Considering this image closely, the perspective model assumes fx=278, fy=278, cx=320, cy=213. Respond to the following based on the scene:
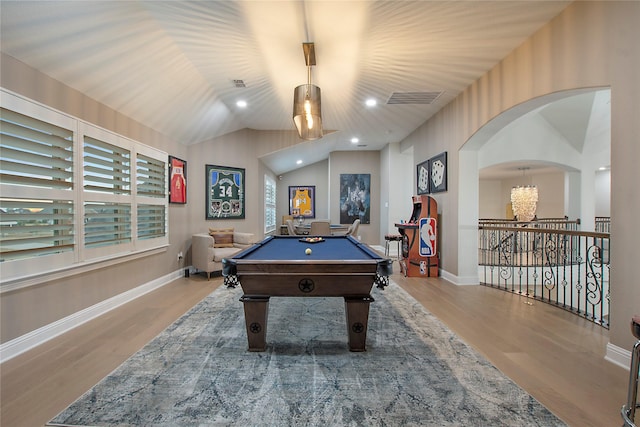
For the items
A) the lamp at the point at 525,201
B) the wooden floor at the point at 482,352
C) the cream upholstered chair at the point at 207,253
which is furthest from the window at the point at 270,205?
the lamp at the point at 525,201

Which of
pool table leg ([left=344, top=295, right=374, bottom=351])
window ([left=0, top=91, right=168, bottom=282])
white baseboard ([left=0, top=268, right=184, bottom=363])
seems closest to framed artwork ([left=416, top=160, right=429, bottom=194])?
pool table leg ([left=344, top=295, right=374, bottom=351])

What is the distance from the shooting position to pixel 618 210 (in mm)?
2074

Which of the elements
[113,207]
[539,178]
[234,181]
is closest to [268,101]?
[234,181]

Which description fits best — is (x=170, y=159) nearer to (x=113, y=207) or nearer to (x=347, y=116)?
(x=113, y=207)

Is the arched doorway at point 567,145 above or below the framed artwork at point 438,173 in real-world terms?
above

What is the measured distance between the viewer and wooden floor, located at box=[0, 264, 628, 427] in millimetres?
1672

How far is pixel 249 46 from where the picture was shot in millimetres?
2984

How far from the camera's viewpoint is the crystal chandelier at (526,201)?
7539mm

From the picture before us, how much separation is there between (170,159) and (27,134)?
7.51ft

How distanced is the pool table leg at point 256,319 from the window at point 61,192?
183 cm

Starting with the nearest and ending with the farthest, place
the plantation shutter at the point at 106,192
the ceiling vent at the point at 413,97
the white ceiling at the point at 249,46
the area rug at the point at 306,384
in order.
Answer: the area rug at the point at 306,384, the white ceiling at the point at 249,46, the plantation shutter at the point at 106,192, the ceiling vent at the point at 413,97

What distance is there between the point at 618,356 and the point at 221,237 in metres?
5.19

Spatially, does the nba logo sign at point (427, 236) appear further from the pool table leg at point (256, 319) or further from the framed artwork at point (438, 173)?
the pool table leg at point (256, 319)

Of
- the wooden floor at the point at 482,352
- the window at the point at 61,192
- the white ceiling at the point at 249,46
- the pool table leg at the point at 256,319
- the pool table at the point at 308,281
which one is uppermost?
the white ceiling at the point at 249,46
